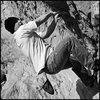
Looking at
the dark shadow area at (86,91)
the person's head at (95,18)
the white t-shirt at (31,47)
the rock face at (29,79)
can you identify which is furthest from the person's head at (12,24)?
the person's head at (95,18)

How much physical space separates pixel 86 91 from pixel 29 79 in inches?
48.2

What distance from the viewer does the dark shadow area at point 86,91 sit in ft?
16.4

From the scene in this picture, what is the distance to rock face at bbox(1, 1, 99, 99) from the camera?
4.99 meters

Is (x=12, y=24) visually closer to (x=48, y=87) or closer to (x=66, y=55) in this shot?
(x=66, y=55)

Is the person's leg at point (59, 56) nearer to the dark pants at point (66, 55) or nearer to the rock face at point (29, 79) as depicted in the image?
the dark pants at point (66, 55)

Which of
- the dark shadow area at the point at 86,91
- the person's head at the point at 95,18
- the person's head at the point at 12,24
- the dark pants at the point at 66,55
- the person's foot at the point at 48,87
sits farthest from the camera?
the person's head at the point at 95,18

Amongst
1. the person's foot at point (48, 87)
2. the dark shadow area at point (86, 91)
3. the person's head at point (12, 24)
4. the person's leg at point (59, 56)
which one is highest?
the person's head at point (12, 24)

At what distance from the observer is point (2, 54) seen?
5820mm

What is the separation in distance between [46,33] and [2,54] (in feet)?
5.36

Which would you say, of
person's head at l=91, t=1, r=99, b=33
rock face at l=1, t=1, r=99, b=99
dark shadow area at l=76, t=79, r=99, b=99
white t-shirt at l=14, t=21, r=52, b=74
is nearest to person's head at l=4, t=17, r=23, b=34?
white t-shirt at l=14, t=21, r=52, b=74

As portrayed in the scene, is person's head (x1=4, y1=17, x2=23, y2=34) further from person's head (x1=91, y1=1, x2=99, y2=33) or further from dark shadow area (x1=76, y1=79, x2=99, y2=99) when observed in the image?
person's head (x1=91, y1=1, x2=99, y2=33)

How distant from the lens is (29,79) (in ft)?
17.2

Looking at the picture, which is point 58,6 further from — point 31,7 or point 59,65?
point 59,65

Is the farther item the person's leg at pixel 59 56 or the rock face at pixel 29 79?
the rock face at pixel 29 79
